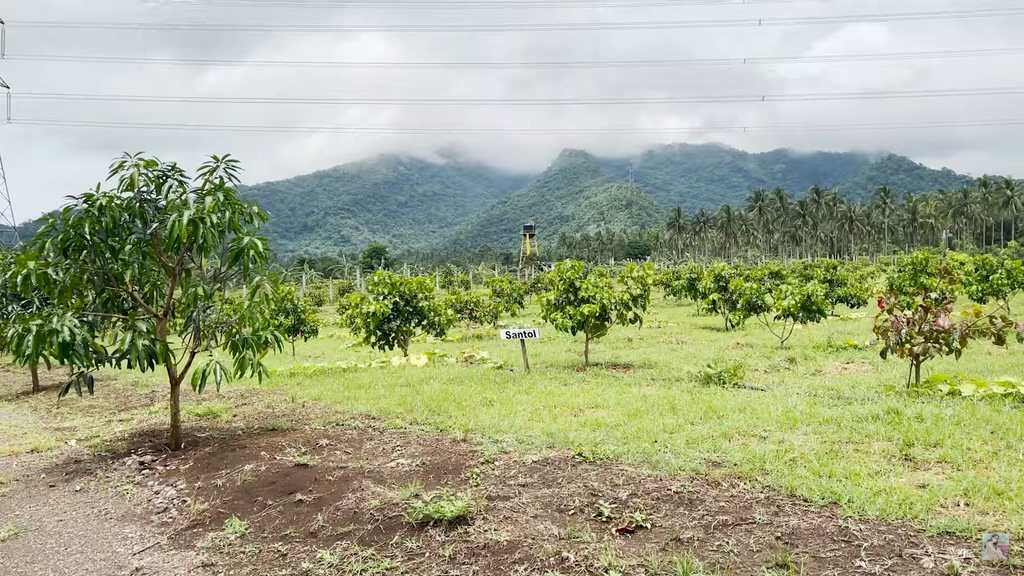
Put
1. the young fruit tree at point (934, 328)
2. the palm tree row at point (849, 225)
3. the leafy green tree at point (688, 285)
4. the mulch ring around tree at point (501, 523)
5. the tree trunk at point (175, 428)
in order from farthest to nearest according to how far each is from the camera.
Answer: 1. the palm tree row at point (849, 225)
2. the leafy green tree at point (688, 285)
3. the young fruit tree at point (934, 328)
4. the tree trunk at point (175, 428)
5. the mulch ring around tree at point (501, 523)

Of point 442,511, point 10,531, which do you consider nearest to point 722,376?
point 442,511

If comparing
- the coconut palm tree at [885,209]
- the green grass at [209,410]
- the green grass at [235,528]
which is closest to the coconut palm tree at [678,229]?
the coconut palm tree at [885,209]

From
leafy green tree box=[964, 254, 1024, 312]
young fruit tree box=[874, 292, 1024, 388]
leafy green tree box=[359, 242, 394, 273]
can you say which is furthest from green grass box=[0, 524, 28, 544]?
leafy green tree box=[359, 242, 394, 273]

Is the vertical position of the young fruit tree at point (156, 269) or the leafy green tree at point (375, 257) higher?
the leafy green tree at point (375, 257)

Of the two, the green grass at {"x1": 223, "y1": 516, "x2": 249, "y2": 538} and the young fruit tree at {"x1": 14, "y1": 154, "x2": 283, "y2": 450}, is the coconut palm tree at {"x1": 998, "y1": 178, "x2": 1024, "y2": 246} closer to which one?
the young fruit tree at {"x1": 14, "y1": 154, "x2": 283, "y2": 450}

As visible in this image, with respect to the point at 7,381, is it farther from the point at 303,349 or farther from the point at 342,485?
the point at 342,485

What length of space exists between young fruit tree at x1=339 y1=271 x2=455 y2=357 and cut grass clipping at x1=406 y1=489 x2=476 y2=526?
995 centimetres

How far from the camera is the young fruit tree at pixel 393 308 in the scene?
15422 millimetres

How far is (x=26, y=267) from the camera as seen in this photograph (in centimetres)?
732

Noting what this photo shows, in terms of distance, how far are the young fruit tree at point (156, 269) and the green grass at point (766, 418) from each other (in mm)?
2751

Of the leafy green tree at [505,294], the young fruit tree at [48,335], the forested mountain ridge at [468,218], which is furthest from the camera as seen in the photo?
the forested mountain ridge at [468,218]


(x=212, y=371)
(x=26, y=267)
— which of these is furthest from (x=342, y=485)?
(x=26, y=267)

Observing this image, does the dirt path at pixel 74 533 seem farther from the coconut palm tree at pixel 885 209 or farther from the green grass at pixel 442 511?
the coconut palm tree at pixel 885 209

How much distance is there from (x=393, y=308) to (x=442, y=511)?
10.5 meters
